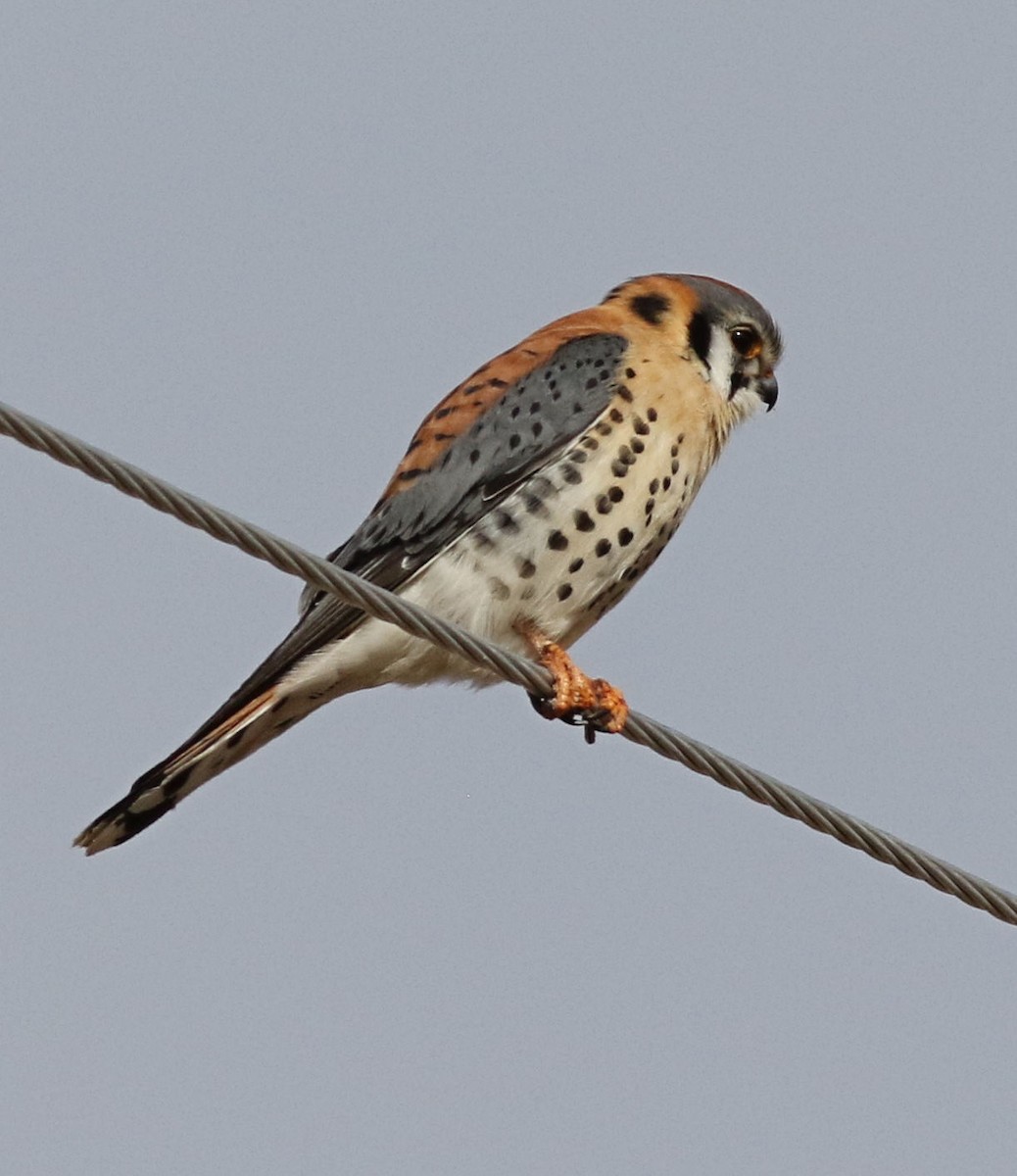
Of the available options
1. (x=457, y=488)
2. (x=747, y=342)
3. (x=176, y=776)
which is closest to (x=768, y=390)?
(x=747, y=342)

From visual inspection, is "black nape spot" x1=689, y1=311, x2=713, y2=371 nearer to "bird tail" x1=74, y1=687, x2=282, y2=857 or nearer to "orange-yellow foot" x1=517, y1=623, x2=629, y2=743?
"orange-yellow foot" x1=517, y1=623, x2=629, y2=743

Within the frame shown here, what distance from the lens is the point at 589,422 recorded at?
5527 mm

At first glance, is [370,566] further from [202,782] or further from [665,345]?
[665,345]

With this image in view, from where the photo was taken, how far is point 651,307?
6.26m

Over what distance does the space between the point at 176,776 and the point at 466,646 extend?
155cm

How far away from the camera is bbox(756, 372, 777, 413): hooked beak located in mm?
6273

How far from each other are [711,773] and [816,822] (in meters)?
0.22

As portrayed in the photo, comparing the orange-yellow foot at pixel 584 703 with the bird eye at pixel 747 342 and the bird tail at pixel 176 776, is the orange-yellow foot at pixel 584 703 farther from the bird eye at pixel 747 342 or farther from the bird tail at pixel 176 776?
the bird eye at pixel 747 342

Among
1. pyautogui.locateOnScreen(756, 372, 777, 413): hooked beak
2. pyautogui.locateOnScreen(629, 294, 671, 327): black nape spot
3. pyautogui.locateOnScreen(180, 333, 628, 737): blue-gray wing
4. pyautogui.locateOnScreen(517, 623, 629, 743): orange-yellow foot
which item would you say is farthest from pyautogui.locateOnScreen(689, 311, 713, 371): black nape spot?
pyautogui.locateOnScreen(517, 623, 629, 743): orange-yellow foot

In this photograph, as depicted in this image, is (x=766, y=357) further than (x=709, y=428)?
Yes

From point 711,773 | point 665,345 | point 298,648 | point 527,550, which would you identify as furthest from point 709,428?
point 711,773

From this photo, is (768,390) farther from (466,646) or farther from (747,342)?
(466,646)

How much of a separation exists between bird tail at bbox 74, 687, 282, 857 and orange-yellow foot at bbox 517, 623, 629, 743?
722 mm

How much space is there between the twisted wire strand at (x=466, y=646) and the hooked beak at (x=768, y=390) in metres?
1.97
